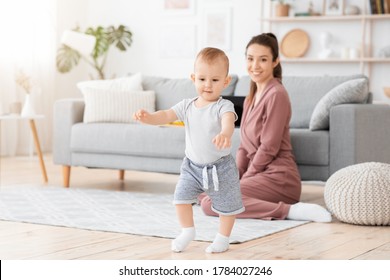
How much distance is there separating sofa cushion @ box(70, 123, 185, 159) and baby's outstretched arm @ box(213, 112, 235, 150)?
1.97 m

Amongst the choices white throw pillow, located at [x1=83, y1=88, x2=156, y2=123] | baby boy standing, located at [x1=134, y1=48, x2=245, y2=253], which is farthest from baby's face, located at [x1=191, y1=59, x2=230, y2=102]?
white throw pillow, located at [x1=83, y1=88, x2=156, y2=123]

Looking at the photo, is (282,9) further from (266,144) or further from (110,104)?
(266,144)

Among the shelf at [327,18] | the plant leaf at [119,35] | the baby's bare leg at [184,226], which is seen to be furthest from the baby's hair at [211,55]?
the plant leaf at [119,35]

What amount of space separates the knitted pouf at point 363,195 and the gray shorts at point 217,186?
3.20ft

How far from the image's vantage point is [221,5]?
783cm

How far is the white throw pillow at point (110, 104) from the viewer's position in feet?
17.4

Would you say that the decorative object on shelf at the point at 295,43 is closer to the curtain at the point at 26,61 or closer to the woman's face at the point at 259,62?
the curtain at the point at 26,61

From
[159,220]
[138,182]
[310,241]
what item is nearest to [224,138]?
[310,241]

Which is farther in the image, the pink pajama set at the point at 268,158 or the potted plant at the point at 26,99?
the potted plant at the point at 26,99

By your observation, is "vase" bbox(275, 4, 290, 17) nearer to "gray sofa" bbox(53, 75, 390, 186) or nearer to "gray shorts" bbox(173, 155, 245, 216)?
"gray sofa" bbox(53, 75, 390, 186)

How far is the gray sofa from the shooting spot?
4.41 m

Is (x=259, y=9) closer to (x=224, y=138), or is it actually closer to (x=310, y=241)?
(x=310, y=241)

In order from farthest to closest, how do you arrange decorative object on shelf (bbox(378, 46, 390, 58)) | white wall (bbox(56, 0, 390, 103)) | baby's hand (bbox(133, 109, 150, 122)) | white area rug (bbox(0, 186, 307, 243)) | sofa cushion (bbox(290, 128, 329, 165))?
white wall (bbox(56, 0, 390, 103)) → decorative object on shelf (bbox(378, 46, 390, 58)) → sofa cushion (bbox(290, 128, 329, 165)) → white area rug (bbox(0, 186, 307, 243)) → baby's hand (bbox(133, 109, 150, 122))

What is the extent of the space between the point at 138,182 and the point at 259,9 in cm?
273
